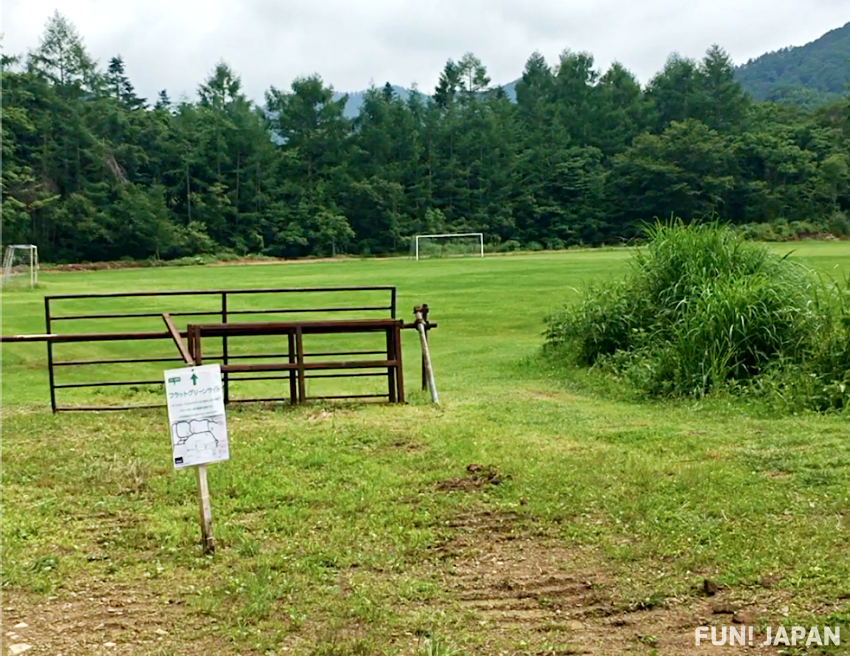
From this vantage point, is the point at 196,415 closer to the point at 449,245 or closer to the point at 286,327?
the point at 286,327

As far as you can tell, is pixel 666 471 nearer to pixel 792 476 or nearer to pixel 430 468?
pixel 792 476

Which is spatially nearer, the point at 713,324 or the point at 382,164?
the point at 713,324

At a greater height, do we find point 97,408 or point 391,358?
point 391,358

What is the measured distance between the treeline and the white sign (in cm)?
5964

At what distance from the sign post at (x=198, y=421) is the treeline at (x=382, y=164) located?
59640mm

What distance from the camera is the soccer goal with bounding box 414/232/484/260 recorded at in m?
65.5

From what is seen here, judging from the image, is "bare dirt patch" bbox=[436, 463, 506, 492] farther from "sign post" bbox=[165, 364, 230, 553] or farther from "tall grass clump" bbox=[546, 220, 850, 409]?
"tall grass clump" bbox=[546, 220, 850, 409]

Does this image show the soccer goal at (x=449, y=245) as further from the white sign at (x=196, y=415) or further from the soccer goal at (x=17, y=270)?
the white sign at (x=196, y=415)

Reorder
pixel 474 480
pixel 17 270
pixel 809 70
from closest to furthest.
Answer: pixel 474 480 → pixel 17 270 → pixel 809 70

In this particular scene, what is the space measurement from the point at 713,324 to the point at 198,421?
7.54 metres

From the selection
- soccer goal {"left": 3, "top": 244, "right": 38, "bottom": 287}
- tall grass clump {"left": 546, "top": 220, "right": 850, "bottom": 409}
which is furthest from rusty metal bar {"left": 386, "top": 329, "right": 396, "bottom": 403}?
soccer goal {"left": 3, "top": 244, "right": 38, "bottom": 287}

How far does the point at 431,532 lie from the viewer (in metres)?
5.61

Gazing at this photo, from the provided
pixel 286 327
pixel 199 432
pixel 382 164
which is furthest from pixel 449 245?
pixel 199 432

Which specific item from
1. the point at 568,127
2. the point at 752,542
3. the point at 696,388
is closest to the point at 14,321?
the point at 696,388
